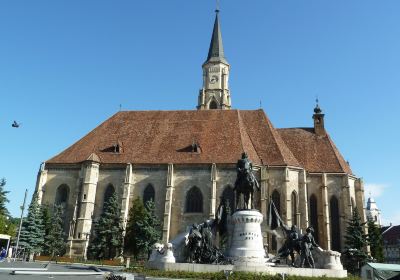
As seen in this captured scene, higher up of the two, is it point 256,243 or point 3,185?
point 3,185

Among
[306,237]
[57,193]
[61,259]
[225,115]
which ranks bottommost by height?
[61,259]

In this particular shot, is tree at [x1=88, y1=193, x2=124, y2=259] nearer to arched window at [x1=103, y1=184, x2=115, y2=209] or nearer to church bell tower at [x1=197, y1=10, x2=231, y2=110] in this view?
arched window at [x1=103, y1=184, x2=115, y2=209]

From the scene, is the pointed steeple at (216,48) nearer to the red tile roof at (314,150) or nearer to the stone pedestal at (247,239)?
the red tile roof at (314,150)

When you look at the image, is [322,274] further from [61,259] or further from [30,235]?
[30,235]

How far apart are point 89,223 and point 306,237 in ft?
69.2

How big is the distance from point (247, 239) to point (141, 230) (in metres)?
15.3

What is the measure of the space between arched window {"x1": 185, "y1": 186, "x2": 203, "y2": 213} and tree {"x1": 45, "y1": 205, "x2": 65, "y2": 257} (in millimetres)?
10912

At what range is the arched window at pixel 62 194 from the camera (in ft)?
115

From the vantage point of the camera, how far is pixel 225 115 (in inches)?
1527

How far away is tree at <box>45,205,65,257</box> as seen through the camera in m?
31.5

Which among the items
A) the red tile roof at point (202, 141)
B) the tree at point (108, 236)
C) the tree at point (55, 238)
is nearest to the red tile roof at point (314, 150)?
the red tile roof at point (202, 141)

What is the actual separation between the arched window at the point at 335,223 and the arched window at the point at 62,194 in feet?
79.8

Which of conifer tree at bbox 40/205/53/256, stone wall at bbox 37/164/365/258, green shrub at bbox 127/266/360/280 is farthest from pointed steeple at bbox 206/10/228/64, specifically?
green shrub at bbox 127/266/360/280

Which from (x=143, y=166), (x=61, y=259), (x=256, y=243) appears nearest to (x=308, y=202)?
(x=143, y=166)
